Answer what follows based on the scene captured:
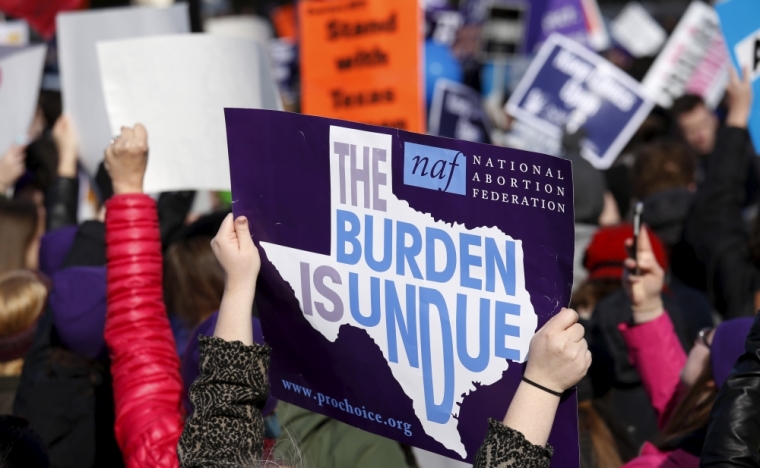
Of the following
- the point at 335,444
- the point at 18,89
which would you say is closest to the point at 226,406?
the point at 335,444

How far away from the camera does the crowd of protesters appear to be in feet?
5.35

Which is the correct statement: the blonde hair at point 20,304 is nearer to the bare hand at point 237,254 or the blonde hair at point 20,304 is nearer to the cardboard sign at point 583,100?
the bare hand at point 237,254

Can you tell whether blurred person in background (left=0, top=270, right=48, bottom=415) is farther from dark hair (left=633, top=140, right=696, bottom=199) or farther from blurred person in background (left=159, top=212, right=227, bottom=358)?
dark hair (left=633, top=140, right=696, bottom=199)

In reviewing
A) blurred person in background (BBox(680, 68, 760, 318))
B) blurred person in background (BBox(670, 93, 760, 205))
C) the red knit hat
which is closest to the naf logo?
the red knit hat

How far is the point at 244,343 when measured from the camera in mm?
1737

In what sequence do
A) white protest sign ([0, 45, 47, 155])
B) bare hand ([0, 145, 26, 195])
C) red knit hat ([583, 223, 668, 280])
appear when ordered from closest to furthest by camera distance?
1. red knit hat ([583, 223, 668, 280])
2. white protest sign ([0, 45, 47, 155])
3. bare hand ([0, 145, 26, 195])

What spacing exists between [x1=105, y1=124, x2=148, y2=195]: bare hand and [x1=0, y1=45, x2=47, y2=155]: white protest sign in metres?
1.85

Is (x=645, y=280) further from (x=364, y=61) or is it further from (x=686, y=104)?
(x=686, y=104)

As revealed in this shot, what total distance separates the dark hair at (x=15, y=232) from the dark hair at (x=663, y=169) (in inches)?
113

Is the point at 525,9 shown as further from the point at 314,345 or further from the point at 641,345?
the point at 314,345

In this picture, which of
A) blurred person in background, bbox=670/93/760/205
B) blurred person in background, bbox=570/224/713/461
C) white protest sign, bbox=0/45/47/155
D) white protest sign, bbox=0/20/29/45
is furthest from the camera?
white protest sign, bbox=0/20/29/45

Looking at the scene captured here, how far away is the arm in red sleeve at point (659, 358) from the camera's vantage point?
8.21 ft

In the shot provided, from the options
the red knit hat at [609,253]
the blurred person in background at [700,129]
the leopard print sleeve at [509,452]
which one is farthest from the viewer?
the blurred person in background at [700,129]

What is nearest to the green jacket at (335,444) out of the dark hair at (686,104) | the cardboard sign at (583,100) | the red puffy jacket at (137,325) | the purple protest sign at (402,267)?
the purple protest sign at (402,267)
